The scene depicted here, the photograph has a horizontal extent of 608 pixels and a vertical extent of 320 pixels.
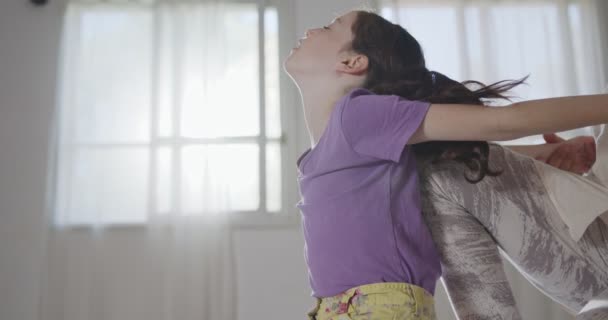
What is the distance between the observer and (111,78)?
2.49 metres

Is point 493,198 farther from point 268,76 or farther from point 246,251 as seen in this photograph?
point 268,76

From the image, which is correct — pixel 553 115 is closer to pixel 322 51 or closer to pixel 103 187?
pixel 322 51

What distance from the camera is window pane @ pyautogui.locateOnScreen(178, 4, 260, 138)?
243 cm

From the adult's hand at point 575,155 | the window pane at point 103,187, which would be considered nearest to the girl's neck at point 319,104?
the adult's hand at point 575,155

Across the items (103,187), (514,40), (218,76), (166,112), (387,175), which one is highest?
(514,40)

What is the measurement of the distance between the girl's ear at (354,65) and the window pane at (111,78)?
62.3 inches

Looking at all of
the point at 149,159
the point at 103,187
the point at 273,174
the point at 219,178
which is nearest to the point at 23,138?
the point at 103,187

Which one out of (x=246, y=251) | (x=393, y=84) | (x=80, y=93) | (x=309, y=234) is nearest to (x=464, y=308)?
(x=309, y=234)

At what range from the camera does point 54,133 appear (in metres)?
2.43

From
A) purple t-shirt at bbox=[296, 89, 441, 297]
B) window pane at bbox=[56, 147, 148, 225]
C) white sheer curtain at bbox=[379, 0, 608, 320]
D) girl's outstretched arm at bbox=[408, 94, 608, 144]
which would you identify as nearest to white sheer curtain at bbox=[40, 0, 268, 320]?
window pane at bbox=[56, 147, 148, 225]

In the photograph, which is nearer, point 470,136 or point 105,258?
point 470,136

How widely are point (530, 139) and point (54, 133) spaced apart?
7.33 feet

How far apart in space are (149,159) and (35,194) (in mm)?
553

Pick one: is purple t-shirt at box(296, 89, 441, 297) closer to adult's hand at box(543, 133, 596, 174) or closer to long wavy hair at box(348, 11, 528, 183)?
long wavy hair at box(348, 11, 528, 183)
